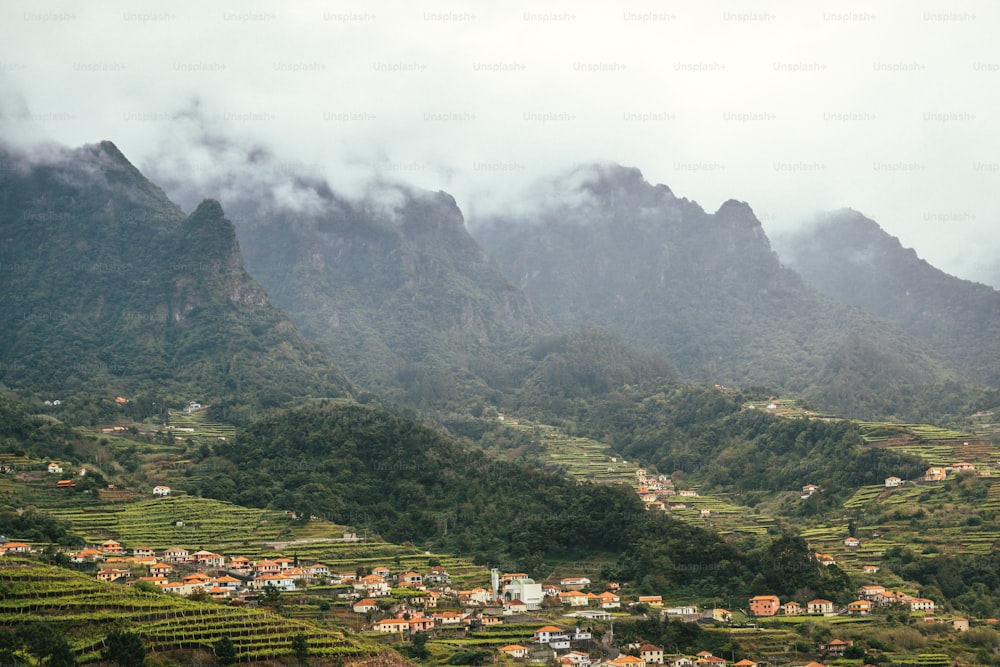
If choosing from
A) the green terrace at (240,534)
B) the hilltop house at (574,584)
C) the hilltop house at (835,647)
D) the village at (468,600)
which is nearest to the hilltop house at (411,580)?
the village at (468,600)

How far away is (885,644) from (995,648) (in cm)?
567

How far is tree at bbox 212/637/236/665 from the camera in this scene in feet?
146

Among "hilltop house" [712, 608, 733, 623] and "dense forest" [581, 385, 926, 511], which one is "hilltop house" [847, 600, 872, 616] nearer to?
"hilltop house" [712, 608, 733, 623]

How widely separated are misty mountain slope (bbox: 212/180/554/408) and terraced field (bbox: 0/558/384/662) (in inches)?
4575

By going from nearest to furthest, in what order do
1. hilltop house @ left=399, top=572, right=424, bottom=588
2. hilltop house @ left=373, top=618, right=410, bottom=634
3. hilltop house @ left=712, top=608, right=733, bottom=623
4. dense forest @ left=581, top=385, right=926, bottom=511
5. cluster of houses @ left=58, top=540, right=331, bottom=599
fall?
hilltop house @ left=373, top=618, right=410, bottom=634 → cluster of houses @ left=58, top=540, right=331, bottom=599 → hilltop house @ left=712, top=608, right=733, bottom=623 → hilltop house @ left=399, top=572, right=424, bottom=588 → dense forest @ left=581, top=385, right=926, bottom=511

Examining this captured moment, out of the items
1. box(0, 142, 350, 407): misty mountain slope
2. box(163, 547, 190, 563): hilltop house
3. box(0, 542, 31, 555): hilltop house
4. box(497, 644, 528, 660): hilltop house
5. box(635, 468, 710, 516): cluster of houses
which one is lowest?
box(497, 644, 528, 660): hilltop house

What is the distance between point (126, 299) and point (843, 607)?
102 m

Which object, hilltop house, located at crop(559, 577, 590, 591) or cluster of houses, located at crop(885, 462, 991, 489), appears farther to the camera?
cluster of houses, located at crop(885, 462, 991, 489)

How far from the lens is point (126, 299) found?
140875 mm

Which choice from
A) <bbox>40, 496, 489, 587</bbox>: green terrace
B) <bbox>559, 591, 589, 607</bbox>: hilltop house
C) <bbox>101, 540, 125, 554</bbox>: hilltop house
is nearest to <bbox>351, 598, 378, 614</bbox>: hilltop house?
<bbox>40, 496, 489, 587</bbox>: green terrace

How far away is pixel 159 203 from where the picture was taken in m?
159

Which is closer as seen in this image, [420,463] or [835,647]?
[835,647]

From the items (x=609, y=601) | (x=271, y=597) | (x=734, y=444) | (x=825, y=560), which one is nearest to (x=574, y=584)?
(x=609, y=601)

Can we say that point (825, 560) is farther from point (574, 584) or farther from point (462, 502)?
point (462, 502)
